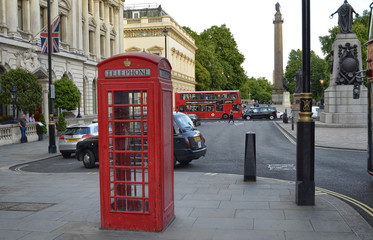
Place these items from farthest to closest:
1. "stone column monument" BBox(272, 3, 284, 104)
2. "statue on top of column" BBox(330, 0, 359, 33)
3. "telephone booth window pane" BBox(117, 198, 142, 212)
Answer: "stone column monument" BBox(272, 3, 284, 104) → "statue on top of column" BBox(330, 0, 359, 33) → "telephone booth window pane" BBox(117, 198, 142, 212)

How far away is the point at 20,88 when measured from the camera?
26.5 m

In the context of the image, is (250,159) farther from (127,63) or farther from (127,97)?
(127,63)

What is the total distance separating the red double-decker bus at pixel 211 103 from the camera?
55.4 meters

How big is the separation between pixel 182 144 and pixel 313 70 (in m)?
89.5

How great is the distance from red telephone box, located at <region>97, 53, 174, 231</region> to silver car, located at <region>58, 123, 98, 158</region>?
12395mm

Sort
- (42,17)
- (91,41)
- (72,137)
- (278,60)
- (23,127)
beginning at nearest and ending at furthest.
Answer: (72,137)
(23,127)
(42,17)
(91,41)
(278,60)

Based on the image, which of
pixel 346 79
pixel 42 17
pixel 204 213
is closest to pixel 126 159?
pixel 204 213

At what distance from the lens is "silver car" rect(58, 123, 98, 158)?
18422mm

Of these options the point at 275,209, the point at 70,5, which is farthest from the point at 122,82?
the point at 70,5

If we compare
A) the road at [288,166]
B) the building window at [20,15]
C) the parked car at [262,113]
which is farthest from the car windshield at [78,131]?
the parked car at [262,113]

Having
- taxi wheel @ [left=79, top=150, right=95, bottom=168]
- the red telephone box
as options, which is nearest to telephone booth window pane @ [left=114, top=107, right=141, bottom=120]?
the red telephone box

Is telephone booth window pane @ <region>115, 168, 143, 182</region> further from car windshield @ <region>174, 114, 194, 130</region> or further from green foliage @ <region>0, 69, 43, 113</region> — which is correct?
green foliage @ <region>0, 69, 43, 113</region>

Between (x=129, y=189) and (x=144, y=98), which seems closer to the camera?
(x=144, y=98)

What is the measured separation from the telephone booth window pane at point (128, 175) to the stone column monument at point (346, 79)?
92.0ft
